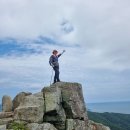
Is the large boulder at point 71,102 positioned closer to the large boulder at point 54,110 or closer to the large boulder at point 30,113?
the large boulder at point 54,110

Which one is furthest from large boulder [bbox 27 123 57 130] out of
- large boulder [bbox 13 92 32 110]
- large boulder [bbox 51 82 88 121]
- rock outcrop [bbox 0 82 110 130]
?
large boulder [bbox 13 92 32 110]

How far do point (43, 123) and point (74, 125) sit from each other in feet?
15.7

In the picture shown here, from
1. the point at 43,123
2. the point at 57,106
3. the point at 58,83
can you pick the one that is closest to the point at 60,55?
the point at 58,83

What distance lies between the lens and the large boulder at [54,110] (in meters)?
38.9

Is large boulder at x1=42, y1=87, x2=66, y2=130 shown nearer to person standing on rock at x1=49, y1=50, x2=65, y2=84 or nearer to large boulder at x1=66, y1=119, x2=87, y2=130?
large boulder at x1=66, y1=119, x2=87, y2=130

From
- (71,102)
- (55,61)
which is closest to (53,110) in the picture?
(71,102)

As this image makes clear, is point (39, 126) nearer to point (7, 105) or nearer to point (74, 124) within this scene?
point (74, 124)

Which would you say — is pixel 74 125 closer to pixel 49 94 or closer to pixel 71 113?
pixel 71 113

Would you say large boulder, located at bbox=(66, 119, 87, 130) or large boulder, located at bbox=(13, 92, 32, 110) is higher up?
large boulder, located at bbox=(13, 92, 32, 110)

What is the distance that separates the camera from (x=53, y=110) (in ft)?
128

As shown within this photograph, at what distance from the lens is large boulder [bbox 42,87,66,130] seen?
128 feet

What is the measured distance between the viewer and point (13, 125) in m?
35.7

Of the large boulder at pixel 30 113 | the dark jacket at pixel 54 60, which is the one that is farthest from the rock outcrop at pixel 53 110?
the dark jacket at pixel 54 60

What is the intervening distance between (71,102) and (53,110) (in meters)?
3.49
